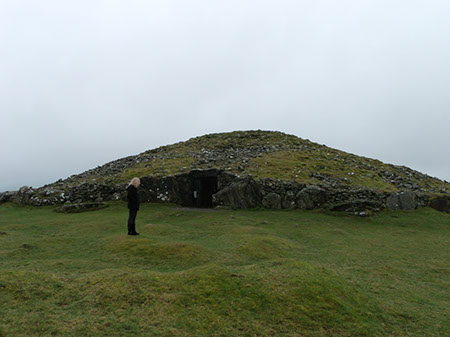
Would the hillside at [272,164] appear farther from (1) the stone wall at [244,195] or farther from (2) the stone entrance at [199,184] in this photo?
(1) the stone wall at [244,195]

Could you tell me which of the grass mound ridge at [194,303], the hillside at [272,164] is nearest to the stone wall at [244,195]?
the hillside at [272,164]

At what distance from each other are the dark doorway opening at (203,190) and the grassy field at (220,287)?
11.2 metres

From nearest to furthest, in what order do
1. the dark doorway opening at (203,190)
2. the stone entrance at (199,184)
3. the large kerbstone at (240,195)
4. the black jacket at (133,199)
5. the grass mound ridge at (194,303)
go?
the grass mound ridge at (194,303) < the black jacket at (133,199) < the large kerbstone at (240,195) < the stone entrance at (199,184) < the dark doorway opening at (203,190)

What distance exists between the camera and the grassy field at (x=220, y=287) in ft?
17.0

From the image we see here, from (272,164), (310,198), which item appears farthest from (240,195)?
(272,164)

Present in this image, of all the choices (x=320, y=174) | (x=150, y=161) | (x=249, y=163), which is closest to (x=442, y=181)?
(x=320, y=174)

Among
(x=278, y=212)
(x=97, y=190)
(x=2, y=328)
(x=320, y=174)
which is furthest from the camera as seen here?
(x=320, y=174)

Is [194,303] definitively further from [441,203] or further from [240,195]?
[441,203]

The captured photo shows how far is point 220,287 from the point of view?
6.40 meters

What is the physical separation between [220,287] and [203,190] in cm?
2045

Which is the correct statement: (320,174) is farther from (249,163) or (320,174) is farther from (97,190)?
(97,190)

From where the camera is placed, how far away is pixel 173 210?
67.5ft

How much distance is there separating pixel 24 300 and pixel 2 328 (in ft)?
3.60

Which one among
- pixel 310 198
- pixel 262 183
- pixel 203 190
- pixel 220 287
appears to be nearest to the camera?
pixel 220 287
